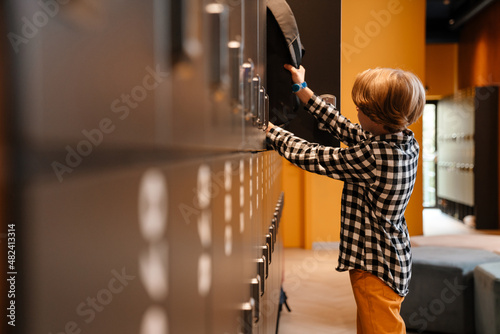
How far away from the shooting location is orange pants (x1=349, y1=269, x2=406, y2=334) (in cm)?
177

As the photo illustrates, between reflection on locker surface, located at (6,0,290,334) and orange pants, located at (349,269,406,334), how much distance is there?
1.40m

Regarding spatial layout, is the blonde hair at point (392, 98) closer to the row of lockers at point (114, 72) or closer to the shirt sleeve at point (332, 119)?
the shirt sleeve at point (332, 119)

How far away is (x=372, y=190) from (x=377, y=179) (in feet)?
0.20

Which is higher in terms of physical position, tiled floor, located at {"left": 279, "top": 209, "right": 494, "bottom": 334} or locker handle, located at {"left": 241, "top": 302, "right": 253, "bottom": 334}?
locker handle, located at {"left": 241, "top": 302, "right": 253, "bottom": 334}

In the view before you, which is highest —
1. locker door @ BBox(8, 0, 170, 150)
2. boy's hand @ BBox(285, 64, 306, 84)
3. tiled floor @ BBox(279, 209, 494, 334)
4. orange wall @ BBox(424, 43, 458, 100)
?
orange wall @ BBox(424, 43, 458, 100)

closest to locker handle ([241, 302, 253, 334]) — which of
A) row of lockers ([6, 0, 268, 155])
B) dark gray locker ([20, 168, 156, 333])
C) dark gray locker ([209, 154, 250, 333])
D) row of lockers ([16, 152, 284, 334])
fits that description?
dark gray locker ([209, 154, 250, 333])

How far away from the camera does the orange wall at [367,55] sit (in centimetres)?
646

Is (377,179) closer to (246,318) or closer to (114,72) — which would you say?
(246,318)

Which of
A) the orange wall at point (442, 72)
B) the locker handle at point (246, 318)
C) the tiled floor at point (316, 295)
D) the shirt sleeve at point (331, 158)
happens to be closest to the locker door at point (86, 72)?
the locker handle at point (246, 318)

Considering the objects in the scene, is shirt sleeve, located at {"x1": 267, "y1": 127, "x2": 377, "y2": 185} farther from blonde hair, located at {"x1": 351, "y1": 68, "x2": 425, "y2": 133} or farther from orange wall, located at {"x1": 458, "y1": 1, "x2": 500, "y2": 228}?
orange wall, located at {"x1": 458, "y1": 1, "x2": 500, "y2": 228}

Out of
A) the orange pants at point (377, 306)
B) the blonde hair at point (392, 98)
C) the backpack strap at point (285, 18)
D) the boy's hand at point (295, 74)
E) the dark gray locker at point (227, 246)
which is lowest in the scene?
the orange pants at point (377, 306)

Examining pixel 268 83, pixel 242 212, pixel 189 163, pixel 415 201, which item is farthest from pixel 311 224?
pixel 189 163

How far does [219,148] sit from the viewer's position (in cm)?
56

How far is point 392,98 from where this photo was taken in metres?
1.73
